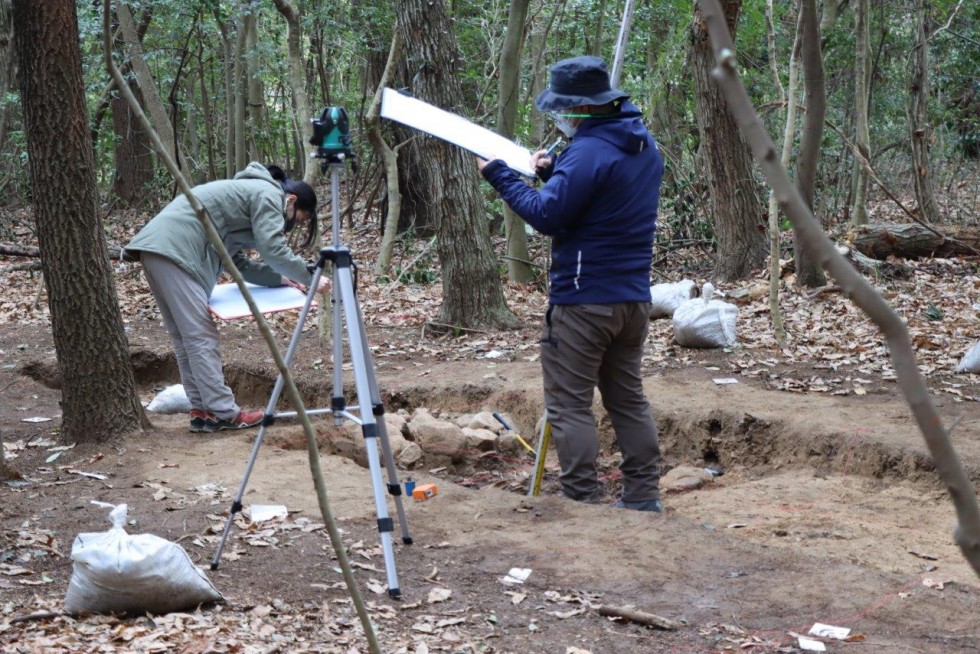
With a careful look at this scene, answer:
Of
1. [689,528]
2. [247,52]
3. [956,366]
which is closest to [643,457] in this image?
[689,528]

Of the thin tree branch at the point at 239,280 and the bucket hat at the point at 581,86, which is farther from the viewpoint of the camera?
the bucket hat at the point at 581,86

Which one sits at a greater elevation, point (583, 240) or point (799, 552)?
point (583, 240)

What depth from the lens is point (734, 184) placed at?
10.8m

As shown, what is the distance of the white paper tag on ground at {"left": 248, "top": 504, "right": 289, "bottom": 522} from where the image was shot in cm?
494

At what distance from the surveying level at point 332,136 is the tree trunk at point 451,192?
15.2 ft

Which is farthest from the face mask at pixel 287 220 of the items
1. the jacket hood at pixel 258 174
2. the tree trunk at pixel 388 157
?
→ the tree trunk at pixel 388 157

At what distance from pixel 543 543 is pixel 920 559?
5.61 feet

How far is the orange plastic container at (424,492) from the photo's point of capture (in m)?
5.37

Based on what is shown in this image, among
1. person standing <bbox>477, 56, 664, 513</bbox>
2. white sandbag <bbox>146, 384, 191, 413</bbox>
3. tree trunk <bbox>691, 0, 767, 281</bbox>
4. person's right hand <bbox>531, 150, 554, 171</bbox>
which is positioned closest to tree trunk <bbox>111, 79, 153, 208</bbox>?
tree trunk <bbox>691, 0, 767, 281</bbox>

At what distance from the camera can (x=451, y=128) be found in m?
4.61

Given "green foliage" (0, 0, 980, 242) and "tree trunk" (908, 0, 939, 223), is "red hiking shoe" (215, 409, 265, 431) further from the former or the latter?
"tree trunk" (908, 0, 939, 223)

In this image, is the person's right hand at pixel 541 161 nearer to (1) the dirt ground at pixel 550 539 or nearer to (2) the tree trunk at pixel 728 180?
(1) the dirt ground at pixel 550 539

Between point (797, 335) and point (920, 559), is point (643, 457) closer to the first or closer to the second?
point (920, 559)

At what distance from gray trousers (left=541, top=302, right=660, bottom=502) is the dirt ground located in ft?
0.70
